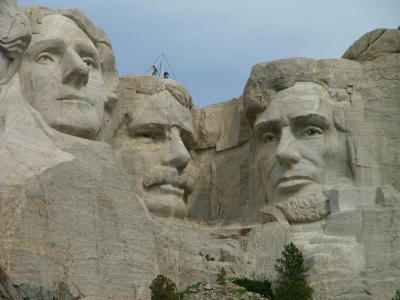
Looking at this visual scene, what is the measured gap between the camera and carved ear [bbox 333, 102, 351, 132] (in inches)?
938

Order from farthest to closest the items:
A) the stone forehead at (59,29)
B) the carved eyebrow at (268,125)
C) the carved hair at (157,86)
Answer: the carved hair at (157,86) → the carved eyebrow at (268,125) → the stone forehead at (59,29)

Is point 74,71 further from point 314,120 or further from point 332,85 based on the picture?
point 332,85

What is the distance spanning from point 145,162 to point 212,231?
153 cm

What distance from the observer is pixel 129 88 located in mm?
24734

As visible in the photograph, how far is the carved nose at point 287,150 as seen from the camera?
23.5m

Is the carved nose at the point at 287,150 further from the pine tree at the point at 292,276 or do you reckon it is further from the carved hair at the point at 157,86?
the carved hair at the point at 157,86

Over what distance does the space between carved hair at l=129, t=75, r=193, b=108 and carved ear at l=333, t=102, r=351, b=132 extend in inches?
102

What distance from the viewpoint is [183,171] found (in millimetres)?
24547

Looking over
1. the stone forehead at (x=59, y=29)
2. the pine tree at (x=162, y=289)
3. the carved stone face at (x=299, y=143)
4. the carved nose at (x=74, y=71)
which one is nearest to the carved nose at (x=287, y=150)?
the carved stone face at (x=299, y=143)

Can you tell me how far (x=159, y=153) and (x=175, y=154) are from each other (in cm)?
26

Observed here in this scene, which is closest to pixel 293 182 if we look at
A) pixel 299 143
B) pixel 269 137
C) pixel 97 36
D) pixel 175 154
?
pixel 299 143

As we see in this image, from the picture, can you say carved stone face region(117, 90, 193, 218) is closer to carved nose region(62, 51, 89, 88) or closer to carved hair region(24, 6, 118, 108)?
carved hair region(24, 6, 118, 108)

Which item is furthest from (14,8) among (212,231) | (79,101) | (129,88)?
(212,231)

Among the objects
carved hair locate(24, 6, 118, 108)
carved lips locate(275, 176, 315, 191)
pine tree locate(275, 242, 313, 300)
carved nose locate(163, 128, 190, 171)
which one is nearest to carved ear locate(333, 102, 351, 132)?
carved lips locate(275, 176, 315, 191)
